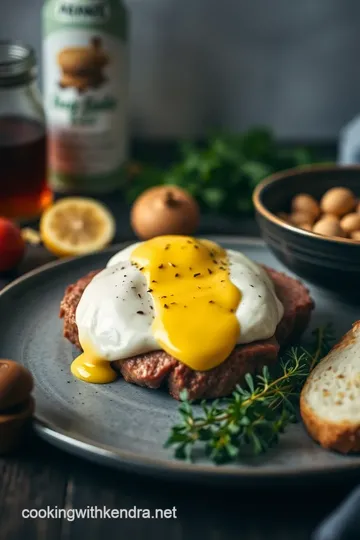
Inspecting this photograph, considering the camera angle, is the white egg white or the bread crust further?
the white egg white

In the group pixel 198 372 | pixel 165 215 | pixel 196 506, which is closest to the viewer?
pixel 196 506

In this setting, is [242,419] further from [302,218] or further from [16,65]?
[16,65]

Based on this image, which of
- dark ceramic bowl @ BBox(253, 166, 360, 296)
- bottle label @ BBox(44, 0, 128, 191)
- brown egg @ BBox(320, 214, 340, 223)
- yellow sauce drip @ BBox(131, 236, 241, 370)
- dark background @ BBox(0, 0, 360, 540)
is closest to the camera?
yellow sauce drip @ BBox(131, 236, 241, 370)

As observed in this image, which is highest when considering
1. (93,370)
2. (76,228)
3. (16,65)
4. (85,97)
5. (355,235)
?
(16,65)

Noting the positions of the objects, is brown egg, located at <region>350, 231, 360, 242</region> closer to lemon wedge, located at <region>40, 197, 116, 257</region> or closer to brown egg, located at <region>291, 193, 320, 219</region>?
brown egg, located at <region>291, 193, 320, 219</region>

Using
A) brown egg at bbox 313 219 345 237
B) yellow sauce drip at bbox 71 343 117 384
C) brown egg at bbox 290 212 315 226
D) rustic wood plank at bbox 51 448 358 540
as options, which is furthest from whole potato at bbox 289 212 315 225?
rustic wood plank at bbox 51 448 358 540

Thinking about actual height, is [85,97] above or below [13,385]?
above

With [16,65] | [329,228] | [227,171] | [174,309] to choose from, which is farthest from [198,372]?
[16,65]

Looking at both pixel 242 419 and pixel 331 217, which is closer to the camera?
pixel 242 419
